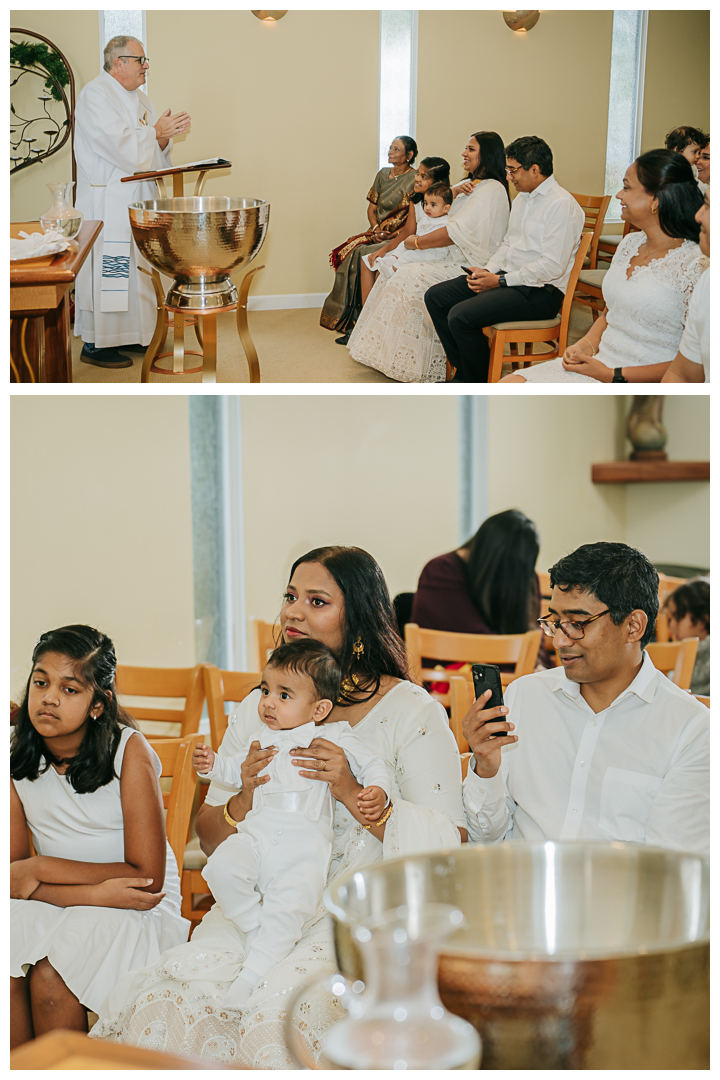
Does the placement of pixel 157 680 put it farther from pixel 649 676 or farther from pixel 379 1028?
pixel 379 1028

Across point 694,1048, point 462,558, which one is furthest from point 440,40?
point 694,1048

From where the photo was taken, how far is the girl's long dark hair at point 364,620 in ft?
6.05

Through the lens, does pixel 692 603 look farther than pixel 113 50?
Result: No

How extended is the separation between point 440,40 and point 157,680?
172 inches

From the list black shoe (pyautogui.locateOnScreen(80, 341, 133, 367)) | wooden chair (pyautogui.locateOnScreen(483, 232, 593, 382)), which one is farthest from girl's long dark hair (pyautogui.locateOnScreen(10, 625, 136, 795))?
black shoe (pyautogui.locateOnScreen(80, 341, 133, 367))

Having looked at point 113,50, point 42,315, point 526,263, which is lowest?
point 42,315

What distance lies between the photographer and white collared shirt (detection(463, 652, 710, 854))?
5.06ft

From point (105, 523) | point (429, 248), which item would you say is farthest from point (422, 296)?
point (105, 523)

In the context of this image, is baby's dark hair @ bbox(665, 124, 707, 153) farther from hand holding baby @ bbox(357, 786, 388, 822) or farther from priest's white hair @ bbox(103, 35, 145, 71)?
hand holding baby @ bbox(357, 786, 388, 822)

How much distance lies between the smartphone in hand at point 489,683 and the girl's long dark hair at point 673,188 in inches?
55.3

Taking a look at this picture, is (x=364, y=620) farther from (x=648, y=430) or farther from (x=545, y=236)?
(x=648, y=430)

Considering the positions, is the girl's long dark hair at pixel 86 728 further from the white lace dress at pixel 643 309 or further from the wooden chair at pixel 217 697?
the white lace dress at pixel 643 309

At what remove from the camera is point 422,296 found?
4.12 meters

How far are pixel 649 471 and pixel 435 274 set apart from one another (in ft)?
6.93
